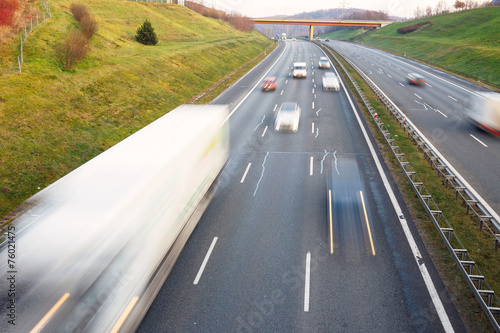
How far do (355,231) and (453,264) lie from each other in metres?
3.43

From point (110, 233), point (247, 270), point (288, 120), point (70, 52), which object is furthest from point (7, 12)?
point (247, 270)

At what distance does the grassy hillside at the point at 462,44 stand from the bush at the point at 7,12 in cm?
5314

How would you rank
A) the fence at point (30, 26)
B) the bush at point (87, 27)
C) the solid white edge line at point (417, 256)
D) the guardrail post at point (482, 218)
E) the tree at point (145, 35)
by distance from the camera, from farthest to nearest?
1. the tree at point (145, 35)
2. the bush at point (87, 27)
3. the fence at point (30, 26)
4. the guardrail post at point (482, 218)
5. the solid white edge line at point (417, 256)

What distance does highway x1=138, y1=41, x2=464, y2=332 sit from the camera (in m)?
9.45

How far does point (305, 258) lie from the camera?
1190 centimetres

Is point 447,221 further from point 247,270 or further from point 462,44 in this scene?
point 462,44

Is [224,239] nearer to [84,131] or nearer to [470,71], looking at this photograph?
[84,131]

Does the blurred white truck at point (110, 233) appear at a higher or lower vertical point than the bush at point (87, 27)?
lower

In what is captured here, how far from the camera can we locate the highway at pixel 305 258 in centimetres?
945

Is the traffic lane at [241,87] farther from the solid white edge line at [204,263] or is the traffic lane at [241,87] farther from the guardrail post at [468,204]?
the guardrail post at [468,204]

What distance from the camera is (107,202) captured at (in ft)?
28.2

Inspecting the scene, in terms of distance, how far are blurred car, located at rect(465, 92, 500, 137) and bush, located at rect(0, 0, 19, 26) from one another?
41609 millimetres

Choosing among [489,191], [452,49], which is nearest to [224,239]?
[489,191]

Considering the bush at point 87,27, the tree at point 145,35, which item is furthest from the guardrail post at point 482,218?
Answer: the tree at point 145,35
